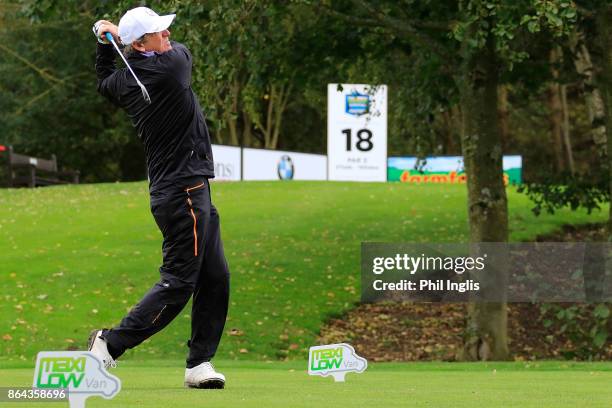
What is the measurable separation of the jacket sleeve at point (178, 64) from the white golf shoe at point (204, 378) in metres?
1.72

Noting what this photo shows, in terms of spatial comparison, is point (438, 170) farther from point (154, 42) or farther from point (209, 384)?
point (154, 42)

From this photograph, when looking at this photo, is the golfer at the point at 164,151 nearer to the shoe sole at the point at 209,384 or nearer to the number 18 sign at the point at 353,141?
the shoe sole at the point at 209,384

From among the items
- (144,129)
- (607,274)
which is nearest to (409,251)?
(607,274)

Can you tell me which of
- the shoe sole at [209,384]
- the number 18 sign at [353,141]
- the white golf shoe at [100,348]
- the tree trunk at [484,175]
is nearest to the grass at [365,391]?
the shoe sole at [209,384]

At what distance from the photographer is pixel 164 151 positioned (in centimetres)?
766

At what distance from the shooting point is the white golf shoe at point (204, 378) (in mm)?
7973

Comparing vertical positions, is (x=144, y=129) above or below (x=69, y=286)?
above

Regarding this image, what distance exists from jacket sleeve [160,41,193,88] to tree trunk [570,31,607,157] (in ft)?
38.3

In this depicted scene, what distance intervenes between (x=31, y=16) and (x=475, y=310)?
719 centimetres

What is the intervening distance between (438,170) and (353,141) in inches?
324

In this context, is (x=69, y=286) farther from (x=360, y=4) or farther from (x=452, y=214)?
(x=452, y=214)

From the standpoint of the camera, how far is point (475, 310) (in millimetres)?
18250

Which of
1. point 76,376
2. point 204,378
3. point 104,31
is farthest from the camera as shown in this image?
point 204,378

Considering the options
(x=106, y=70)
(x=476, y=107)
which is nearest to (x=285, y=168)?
(x=476, y=107)
